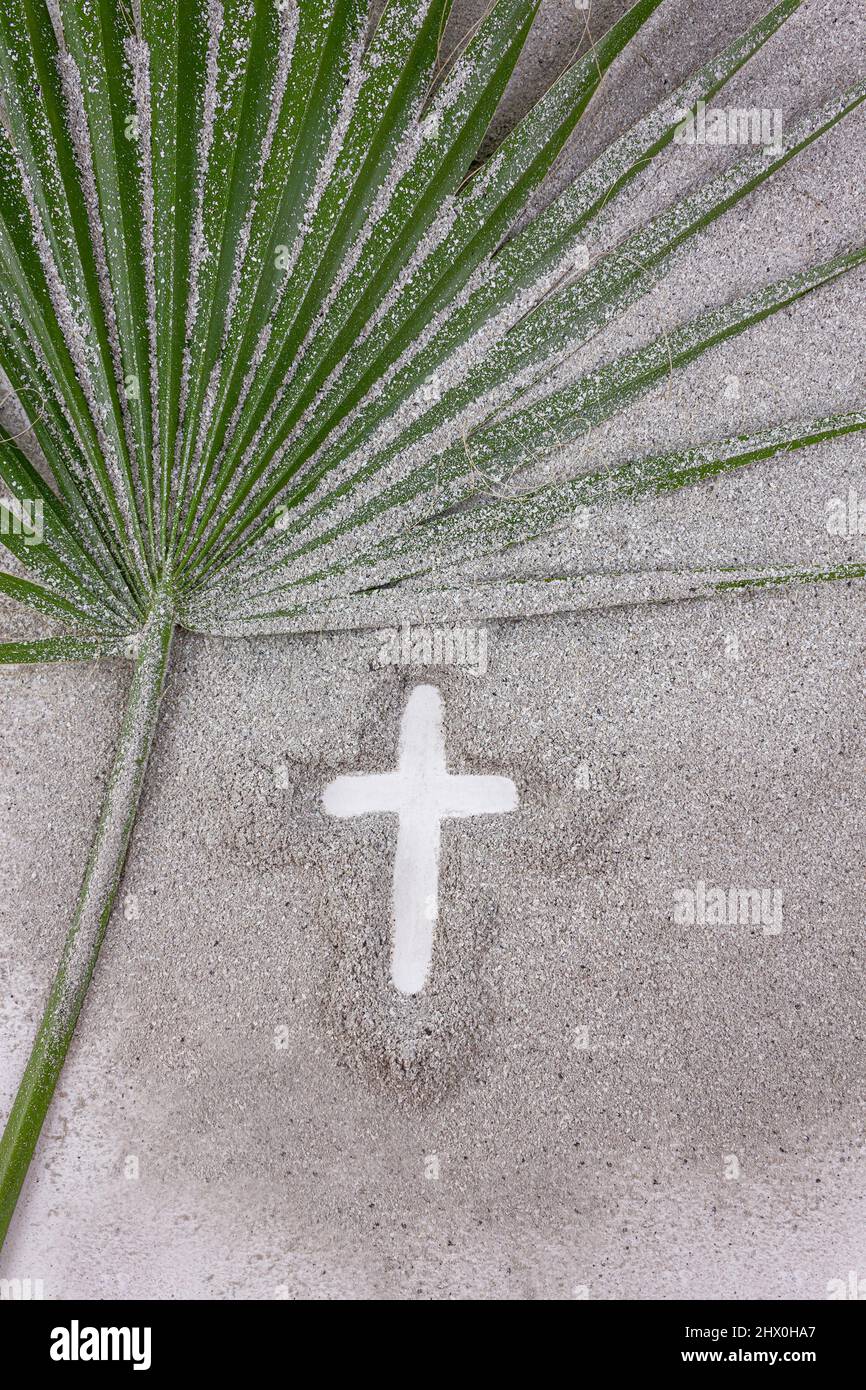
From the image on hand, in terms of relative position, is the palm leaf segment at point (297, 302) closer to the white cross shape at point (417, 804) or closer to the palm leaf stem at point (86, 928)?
the palm leaf stem at point (86, 928)

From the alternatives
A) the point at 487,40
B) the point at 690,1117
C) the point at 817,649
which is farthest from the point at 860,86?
the point at 690,1117

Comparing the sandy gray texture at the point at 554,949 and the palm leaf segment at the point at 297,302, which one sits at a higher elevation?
the palm leaf segment at the point at 297,302

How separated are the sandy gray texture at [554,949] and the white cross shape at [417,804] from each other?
1.4 inches

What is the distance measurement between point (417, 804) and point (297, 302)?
1.12 metres

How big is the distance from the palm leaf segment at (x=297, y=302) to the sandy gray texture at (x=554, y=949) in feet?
0.58

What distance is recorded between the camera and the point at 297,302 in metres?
1.82

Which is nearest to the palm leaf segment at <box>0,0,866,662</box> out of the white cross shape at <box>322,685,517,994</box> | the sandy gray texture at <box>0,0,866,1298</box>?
the sandy gray texture at <box>0,0,866,1298</box>

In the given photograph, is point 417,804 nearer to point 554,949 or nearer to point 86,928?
point 554,949

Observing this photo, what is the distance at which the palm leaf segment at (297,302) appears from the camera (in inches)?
68.6

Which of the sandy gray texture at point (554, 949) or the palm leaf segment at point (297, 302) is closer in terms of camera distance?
the palm leaf segment at point (297, 302)

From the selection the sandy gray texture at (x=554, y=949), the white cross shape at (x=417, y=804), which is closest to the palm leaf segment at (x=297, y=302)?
the sandy gray texture at (x=554, y=949)

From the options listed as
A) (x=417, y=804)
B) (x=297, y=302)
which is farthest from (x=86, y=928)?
(x=297, y=302)

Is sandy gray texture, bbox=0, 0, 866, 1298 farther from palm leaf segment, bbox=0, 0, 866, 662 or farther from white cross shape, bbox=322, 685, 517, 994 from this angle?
palm leaf segment, bbox=0, 0, 866, 662

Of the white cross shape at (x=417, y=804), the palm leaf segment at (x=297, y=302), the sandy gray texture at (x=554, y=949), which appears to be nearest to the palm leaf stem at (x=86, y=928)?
the sandy gray texture at (x=554, y=949)
